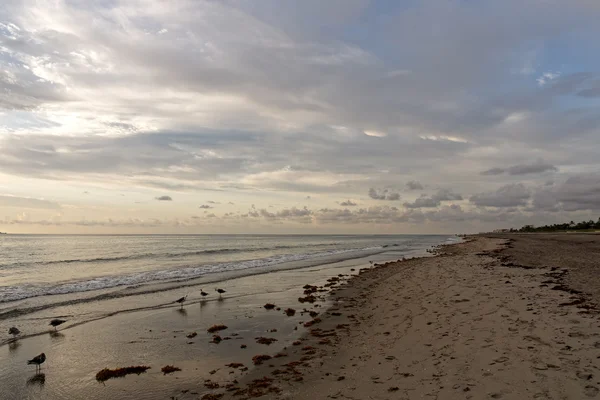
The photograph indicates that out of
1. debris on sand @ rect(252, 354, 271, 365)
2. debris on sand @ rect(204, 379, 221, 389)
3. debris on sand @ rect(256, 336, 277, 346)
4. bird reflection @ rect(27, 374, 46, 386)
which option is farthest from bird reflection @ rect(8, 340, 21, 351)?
debris on sand @ rect(252, 354, 271, 365)

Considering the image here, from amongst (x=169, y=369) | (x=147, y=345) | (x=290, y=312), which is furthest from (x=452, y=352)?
(x=147, y=345)

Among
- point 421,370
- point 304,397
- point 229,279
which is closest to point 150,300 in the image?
point 229,279

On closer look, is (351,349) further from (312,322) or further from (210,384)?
(210,384)

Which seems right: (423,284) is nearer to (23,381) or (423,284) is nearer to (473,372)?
(473,372)

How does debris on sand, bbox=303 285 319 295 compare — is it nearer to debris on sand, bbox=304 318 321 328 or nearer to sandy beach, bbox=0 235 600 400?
sandy beach, bbox=0 235 600 400

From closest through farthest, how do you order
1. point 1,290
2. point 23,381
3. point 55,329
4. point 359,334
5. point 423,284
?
point 23,381, point 359,334, point 55,329, point 423,284, point 1,290

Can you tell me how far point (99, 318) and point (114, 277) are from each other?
15.3m

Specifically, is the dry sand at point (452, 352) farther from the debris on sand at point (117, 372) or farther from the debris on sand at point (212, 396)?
the debris on sand at point (117, 372)

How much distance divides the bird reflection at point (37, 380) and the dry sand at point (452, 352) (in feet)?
16.0

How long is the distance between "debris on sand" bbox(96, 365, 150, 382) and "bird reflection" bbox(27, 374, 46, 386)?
1.31 metres

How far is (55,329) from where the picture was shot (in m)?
14.3

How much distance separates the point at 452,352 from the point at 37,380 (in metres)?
10.6

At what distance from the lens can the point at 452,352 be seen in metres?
A: 8.91

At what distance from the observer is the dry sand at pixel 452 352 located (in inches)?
277
